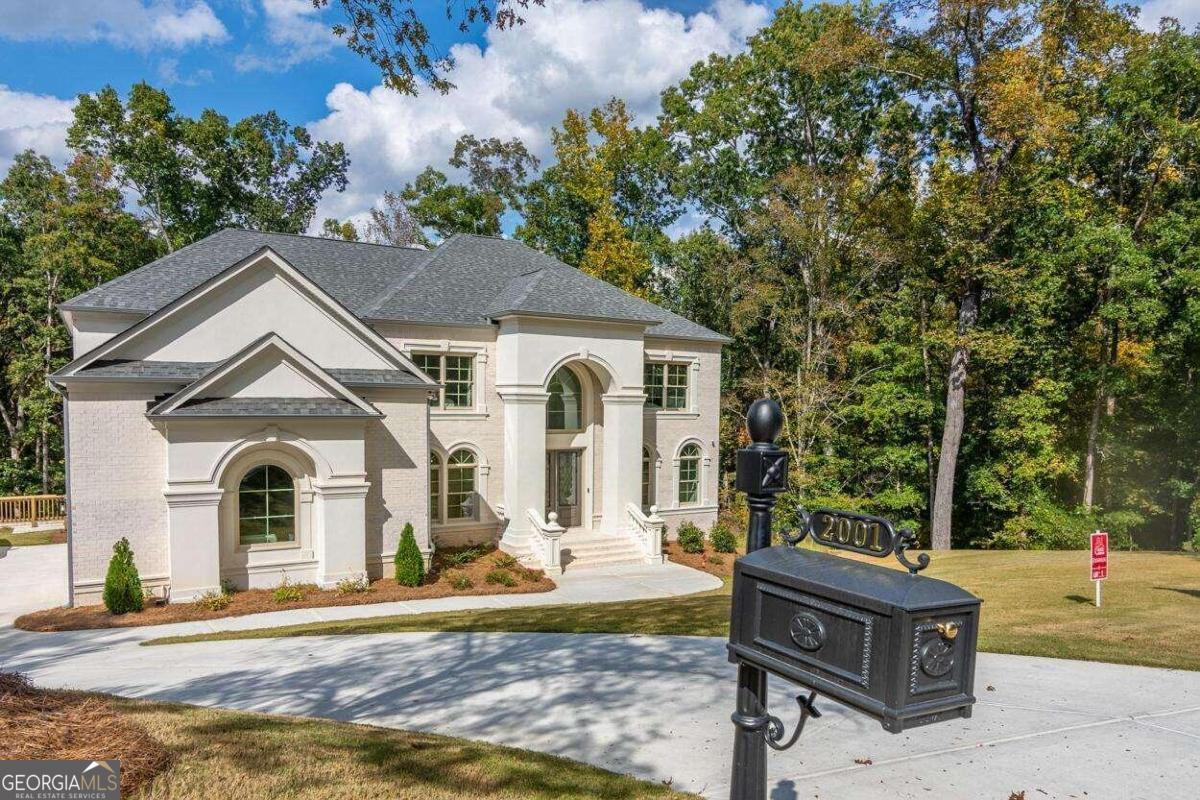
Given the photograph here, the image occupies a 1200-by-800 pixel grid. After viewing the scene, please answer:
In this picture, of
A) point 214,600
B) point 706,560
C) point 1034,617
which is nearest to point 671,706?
Answer: point 1034,617

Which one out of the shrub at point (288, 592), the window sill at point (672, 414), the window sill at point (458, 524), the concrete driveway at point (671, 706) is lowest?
the shrub at point (288, 592)

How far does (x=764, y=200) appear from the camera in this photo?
30.6 m

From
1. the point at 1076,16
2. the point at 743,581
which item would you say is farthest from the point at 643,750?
the point at 1076,16

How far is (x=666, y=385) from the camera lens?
24062mm

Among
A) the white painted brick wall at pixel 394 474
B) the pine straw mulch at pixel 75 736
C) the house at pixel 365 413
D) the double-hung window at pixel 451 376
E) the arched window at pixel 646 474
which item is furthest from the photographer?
the arched window at pixel 646 474

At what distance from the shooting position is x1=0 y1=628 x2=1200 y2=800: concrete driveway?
5.18m

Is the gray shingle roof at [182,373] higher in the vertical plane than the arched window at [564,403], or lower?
higher

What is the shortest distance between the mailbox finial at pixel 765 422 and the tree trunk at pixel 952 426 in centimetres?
2102

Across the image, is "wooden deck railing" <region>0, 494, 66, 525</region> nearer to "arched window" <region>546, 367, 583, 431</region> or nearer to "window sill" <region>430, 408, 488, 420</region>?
"window sill" <region>430, 408, 488, 420</region>

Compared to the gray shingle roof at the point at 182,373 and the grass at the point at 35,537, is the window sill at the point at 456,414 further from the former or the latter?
the grass at the point at 35,537

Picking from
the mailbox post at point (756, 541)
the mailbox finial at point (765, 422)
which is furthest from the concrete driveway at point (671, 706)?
the mailbox finial at point (765, 422)

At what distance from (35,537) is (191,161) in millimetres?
20509

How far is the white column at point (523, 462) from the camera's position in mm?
19453

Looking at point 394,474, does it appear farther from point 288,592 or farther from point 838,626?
point 838,626
